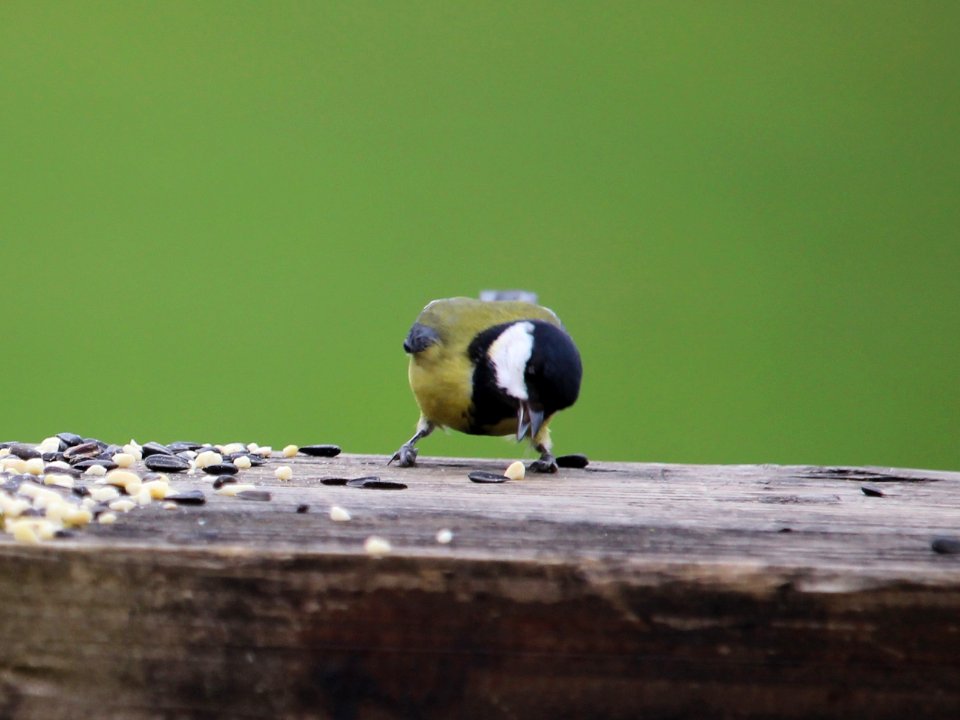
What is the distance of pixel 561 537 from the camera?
1.18 metres

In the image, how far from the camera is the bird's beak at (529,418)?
2533 millimetres

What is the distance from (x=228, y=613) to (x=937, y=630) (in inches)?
24.8

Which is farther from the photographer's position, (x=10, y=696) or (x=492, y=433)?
(x=492, y=433)

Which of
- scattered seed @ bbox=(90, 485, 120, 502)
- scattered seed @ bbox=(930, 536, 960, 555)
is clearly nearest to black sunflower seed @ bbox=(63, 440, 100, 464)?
scattered seed @ bbox=(90, 485, 120, 502)

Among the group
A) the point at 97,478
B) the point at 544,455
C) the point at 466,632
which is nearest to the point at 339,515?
the point at 466,632

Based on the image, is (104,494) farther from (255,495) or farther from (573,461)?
(573,461)

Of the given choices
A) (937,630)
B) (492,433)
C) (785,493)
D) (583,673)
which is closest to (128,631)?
(583,673)

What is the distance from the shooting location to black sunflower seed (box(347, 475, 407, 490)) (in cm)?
163

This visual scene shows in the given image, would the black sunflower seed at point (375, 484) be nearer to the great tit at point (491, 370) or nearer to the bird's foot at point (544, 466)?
the bird's foot at point (544, 466)

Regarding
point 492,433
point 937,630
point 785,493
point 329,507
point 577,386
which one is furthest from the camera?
point 492,433

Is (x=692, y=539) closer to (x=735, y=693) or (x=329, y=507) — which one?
(x=735, y=693)

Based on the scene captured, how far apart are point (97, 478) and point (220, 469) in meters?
0.22

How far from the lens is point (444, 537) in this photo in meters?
1.15

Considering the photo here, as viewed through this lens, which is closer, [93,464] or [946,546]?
[946,546]
